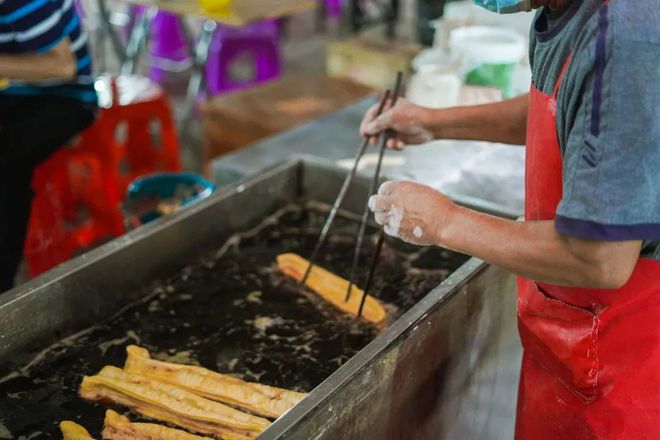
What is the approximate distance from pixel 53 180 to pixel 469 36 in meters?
2.16

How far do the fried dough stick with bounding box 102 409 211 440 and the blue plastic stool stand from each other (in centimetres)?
146

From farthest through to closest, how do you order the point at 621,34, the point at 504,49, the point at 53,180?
the point at 53,180 → the point at 504,49 → the point at 621,34

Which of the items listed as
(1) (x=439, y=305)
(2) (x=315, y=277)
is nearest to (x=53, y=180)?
(2) (x=315, y=277)

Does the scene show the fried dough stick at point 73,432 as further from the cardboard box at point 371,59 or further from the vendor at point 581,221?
the cardboard box at point 371,59

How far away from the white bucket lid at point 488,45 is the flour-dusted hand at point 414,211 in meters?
1.85

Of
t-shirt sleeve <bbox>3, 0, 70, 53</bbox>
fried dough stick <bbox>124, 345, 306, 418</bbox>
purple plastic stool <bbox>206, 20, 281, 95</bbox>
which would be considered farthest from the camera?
purple plastic stool <bbox>206, 20, 281, 95</bbox>

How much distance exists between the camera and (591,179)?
46.5 inches

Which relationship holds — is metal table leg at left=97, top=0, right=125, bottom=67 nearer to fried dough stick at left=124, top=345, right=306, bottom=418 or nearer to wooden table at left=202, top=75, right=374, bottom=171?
wooden table at left=202, top=75, right=374, bottom=171

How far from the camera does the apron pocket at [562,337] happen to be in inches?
61.7

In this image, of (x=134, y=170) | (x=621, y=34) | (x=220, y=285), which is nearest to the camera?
(x=621, y=34)

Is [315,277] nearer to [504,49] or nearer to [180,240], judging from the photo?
[180,240]

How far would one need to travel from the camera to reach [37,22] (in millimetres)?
2930

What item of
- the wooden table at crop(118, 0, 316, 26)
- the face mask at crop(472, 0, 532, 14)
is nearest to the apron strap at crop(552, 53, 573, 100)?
the face mask at crop(472, 0, 532, 14)

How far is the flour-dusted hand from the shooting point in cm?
149
